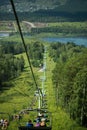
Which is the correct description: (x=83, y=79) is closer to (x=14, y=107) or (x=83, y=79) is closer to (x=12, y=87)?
(x=14, y=107)

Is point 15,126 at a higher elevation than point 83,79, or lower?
lower

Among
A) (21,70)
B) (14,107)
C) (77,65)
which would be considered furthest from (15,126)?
(21,70)

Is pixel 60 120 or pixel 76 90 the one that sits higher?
pixel 76 90

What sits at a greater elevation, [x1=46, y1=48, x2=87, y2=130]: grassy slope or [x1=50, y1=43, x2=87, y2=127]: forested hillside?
[x1=50, y1=43, x2=87, y2=127]: forested hillside

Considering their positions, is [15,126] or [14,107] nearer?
[15,126]

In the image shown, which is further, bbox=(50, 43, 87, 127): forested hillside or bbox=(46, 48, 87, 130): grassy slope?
bbox=(46, 48, 87, 130): grassy slope

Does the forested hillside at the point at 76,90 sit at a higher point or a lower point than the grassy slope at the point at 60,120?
higher

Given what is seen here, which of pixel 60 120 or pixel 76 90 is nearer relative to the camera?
pixel 76 90

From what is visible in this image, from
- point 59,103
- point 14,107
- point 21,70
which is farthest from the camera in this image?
point 21,70

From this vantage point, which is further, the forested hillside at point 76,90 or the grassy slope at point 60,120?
the grassy slope at point 60,120

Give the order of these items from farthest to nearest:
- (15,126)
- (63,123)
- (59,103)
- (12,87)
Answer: (12,87), (59,103), (63,123), (15,126)

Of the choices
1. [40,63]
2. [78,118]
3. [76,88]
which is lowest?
A: [40,63]
